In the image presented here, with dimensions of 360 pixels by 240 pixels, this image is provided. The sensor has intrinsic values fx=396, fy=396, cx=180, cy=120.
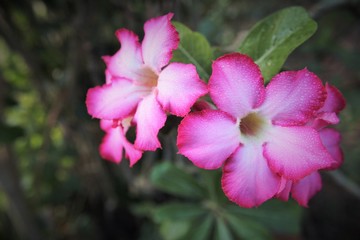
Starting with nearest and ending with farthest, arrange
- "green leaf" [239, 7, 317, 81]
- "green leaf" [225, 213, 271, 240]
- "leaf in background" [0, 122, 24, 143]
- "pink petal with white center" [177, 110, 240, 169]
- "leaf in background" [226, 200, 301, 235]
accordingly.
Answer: "pink petal with white center" [177, 110, 240, 169] < "green leaf" [239, 7, 317, 81] < "green leaf" [225, 213, 271, 240] < "leaf in background" [226, 200, 301, 235] < "leaf in background" [0, 122, 24, 143]

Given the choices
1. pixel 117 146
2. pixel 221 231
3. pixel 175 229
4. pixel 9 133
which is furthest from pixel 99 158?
pixel 117 146

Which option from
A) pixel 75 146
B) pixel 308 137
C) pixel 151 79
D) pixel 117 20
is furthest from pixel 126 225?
pixel 308 137

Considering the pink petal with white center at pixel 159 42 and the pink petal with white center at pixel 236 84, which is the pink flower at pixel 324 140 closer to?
the pink petal with white center at pixel 236 84

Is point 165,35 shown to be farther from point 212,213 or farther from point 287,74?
point 212,213

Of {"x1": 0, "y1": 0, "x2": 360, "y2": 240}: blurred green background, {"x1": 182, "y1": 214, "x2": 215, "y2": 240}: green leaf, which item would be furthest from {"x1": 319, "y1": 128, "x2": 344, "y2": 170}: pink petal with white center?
{"x1": 182, "y1": 214, "x2": 215, "y2": 240}: green leaf

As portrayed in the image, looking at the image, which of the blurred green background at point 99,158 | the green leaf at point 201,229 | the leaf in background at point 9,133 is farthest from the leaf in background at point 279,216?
the leaf in background at point 9,133

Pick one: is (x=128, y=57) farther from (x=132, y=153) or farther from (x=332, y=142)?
(x=332, y=142)

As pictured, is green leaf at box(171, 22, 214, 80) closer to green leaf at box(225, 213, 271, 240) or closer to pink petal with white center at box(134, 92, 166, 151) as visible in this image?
pink petal with white center at box(134, 92, 166, 151)
